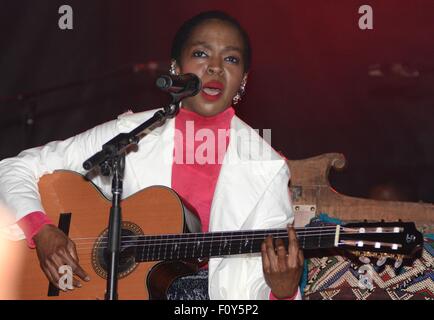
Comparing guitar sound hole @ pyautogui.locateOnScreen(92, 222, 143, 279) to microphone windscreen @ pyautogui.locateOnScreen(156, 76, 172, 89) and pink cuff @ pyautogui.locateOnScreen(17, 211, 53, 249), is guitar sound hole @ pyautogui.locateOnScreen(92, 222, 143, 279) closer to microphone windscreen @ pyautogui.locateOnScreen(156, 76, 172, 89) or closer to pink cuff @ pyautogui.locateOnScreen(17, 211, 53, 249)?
pink cuff @ pyautogui.locateOnScreen(17, 211, 53, 249)

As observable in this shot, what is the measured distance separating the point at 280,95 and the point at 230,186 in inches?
98.5

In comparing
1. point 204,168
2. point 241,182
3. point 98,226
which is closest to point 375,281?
point 241,182

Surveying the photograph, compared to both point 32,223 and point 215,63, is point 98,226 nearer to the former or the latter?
point 32,223

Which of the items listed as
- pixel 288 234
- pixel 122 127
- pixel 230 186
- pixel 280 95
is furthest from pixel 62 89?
pixel 288 234

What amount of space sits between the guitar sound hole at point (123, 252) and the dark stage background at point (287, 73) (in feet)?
7.91

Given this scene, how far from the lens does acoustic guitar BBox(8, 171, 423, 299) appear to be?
290 centimetres

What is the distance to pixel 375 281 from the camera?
11.0 ft

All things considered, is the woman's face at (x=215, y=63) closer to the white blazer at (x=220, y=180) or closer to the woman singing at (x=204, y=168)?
the woman singing at (x=204, y=168)

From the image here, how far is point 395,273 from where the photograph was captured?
3365mm

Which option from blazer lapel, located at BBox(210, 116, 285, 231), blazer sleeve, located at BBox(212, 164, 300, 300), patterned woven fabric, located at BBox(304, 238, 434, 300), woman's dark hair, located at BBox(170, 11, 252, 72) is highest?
woman's dark hair, located at BBox(170, 11, 252, 72)

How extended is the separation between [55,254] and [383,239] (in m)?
1.22

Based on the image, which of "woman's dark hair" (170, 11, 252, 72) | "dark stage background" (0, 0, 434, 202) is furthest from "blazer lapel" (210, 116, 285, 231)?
"dark stage background" (0, 0, 434, 202)

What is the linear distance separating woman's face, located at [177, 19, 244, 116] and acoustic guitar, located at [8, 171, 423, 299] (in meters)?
0.45

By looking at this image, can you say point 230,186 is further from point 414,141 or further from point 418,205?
point 414,141
